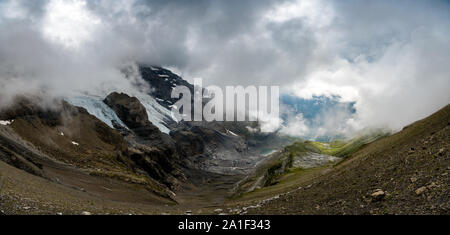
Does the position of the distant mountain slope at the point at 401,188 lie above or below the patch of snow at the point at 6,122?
below

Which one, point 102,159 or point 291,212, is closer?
point 291,212

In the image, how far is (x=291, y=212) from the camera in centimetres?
2375

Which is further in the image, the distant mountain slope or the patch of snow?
the patch of snow

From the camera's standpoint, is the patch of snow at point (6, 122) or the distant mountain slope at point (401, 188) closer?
the distant mountain slope at point (401, 188)

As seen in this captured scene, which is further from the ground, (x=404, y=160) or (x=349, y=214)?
(x=404, y=160)

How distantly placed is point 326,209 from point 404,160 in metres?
8.72

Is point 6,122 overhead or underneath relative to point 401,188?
overhead

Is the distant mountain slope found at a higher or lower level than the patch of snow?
lower

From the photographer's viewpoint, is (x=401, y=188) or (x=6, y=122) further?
(x=6, y=122)
